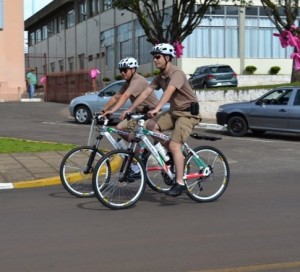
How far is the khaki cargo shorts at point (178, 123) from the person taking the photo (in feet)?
24.5

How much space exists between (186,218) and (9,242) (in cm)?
207

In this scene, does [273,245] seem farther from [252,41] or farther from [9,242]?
[252,41]

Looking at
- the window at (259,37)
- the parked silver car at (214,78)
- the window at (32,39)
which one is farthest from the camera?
the window at (32,39)

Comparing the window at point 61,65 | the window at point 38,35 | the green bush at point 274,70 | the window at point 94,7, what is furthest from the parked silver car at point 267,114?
the window at point 38,35

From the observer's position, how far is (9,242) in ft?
19.2

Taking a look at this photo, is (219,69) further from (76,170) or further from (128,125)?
(76,170)

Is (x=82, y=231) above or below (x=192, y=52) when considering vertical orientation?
below

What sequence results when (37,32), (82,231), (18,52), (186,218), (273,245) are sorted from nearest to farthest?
1. (273,245)
2. (82,231)
3. (186,218)
4. (18,52)
5. (37,32)

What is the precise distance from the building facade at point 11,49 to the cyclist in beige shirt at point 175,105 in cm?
2619

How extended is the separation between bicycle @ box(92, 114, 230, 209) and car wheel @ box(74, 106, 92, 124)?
41.2 feet

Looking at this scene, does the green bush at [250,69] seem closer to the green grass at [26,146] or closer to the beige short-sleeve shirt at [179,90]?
the green grass at [26,146]

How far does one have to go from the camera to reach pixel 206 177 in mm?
7770

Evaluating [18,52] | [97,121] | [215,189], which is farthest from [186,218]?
[18,52]

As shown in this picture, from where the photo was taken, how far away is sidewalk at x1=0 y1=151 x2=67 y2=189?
945 cm
